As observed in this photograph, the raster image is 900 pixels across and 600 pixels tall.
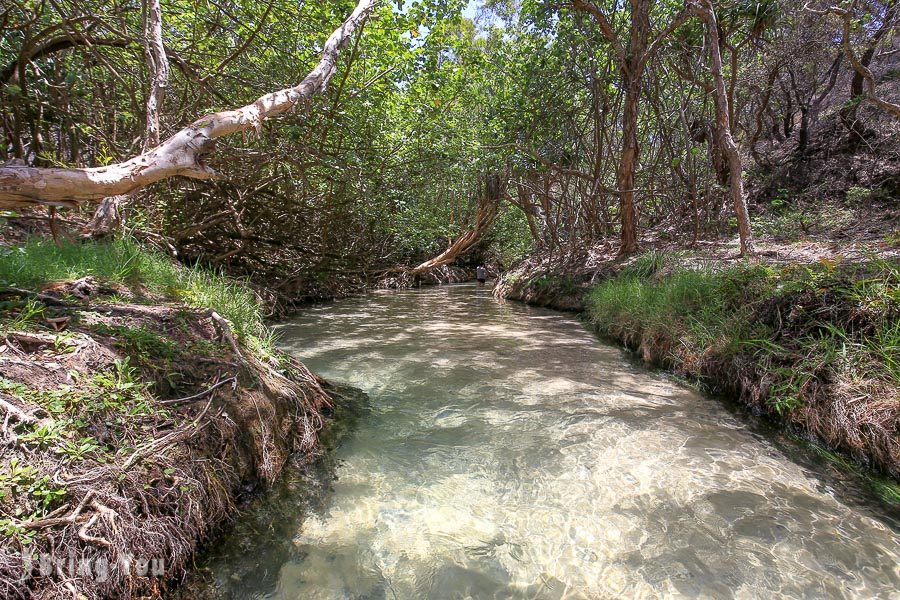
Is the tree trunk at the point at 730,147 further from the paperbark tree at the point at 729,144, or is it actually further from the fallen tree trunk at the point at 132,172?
the fallen tree trunk at the point at 132,172

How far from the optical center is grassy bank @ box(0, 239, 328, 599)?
137cm

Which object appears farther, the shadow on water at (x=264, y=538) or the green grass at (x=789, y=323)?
the green grass at (x=789, y=323)

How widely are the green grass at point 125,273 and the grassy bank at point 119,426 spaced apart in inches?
1.1

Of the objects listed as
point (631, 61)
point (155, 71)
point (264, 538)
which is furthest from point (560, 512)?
point (631, 61)

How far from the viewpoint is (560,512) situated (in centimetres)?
224

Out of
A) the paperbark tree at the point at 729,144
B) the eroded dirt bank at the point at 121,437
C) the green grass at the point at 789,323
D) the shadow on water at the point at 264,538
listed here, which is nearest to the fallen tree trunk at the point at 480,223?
the paperbark tree at the point at 729,144

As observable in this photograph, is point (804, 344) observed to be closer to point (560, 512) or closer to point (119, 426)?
point (560, 512)

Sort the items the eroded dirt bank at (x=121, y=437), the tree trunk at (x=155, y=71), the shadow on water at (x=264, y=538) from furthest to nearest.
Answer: the tree trunk at (x=155, y=71), the shadow on water at (x=264, y=538), the eroded dirt bank at (x=121, y=437)

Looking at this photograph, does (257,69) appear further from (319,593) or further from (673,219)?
(673,219)

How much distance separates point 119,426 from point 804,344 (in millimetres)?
4522

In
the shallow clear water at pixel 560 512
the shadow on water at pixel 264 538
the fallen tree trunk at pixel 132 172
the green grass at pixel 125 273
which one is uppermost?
the fallen tree trunk at pixel 132 172

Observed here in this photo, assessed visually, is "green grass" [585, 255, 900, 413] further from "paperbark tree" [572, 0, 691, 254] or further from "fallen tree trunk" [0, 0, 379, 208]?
"fallen tree trunk" [0, 0, 379, 208]

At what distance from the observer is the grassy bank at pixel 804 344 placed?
2.61m

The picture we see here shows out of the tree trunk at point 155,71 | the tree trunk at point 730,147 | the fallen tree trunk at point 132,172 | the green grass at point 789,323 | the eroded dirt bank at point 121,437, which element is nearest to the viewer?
the eroded dirt bank at point 121,437
